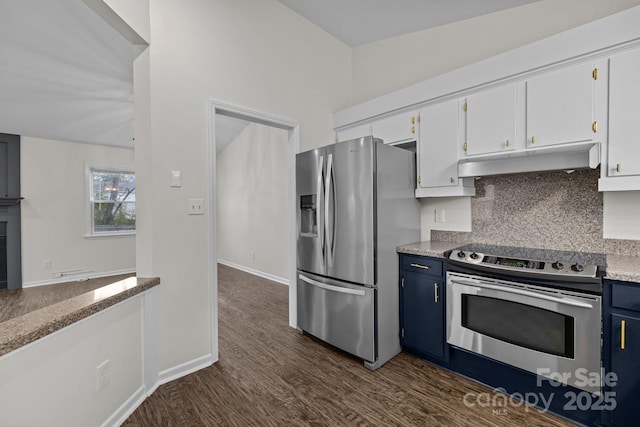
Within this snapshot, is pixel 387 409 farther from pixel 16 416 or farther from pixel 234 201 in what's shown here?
pixel 234 201

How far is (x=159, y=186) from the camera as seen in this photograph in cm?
206

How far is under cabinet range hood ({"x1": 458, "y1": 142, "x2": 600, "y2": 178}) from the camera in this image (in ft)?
5.83

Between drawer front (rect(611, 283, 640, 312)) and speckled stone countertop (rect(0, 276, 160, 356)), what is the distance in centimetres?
271

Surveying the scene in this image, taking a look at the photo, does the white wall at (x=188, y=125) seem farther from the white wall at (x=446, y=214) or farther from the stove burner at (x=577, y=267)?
the stove burner at (x=577, y=267)

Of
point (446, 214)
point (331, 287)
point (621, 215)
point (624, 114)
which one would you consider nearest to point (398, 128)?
point (446, 214)

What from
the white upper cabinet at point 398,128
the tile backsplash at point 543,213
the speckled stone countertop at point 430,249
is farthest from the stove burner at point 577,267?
the white upper cabinet at point 398,128

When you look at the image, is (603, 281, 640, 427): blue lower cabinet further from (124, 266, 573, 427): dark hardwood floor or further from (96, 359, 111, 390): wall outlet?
(96, 359, 111, 390): wall outlet

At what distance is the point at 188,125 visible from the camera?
2195 mm

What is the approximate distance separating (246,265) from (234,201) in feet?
4.90

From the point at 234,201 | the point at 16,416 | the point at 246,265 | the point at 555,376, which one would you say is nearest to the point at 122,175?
the point at 234,201

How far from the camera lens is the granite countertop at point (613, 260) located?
146 centimetres

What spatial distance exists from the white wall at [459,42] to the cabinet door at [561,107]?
58 centimetres

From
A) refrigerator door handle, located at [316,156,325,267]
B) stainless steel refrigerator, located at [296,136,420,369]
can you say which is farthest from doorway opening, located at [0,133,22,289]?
refrigerator door handle, located at [316,156,325,267]

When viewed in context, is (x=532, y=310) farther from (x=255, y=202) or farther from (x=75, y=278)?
(x=75, y=278)
